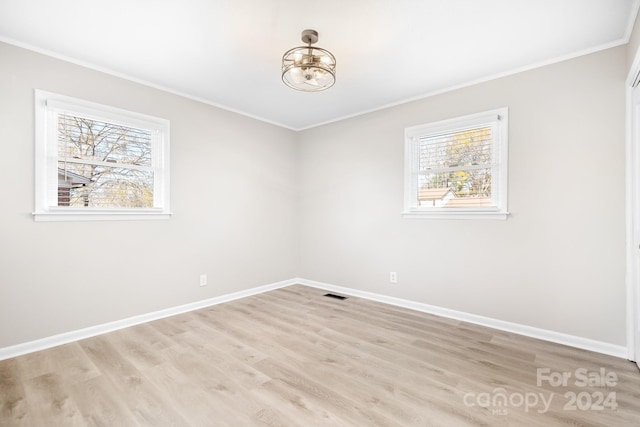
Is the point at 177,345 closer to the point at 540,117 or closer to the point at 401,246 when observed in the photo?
the point at 401,246

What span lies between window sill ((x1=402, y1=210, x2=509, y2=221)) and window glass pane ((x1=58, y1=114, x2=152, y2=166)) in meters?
3.20

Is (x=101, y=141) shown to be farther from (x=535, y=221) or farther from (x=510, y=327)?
(x=510, y=327)

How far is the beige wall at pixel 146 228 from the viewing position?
2607mm

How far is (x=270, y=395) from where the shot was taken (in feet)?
6.66

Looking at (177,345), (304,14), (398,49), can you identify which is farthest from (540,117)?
(177,345)

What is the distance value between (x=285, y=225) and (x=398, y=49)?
3114 mm

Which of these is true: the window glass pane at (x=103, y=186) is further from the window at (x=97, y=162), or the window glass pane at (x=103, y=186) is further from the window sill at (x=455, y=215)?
the window sill at (x=455, y=215)

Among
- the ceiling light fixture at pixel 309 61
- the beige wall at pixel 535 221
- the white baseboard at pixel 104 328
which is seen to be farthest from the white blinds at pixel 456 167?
the white baseboard at pixel 104 328

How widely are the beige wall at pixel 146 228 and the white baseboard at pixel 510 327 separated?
1700 mm

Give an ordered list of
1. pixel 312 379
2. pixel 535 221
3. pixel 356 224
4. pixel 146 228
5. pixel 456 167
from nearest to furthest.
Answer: pixel 312 379
pixel 535 221
pixel 146 228
pixel 456 167
pixel 356 224

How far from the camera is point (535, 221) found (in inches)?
117

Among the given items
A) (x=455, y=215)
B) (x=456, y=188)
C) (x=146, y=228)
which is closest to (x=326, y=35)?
(x=456, y=188)

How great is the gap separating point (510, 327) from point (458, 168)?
69.0 inches

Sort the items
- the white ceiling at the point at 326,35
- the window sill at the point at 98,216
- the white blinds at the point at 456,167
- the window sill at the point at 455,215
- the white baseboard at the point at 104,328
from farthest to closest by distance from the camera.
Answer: the white blinds at the point at 456,167
the window sill at the point at 455,215
the window sill at the point at 98,216
the white baseboard at the point at 104,328
the white ceiling at the point at 326,35
